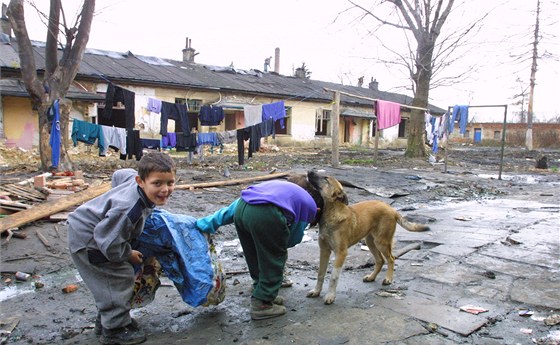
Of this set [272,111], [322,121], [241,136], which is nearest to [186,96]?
[272,111]

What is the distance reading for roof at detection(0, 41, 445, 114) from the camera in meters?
19.3

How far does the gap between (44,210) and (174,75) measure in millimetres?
18864

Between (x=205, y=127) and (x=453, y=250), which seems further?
(x=205, y=127)

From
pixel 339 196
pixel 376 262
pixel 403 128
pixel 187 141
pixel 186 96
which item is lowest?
pixel 376 262

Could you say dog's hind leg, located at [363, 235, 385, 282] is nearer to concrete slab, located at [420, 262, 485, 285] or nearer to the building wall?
concrete slab, located at [420, 262, 485, 285]

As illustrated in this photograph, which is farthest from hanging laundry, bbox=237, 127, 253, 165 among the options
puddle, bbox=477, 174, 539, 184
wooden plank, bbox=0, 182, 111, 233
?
puddle, bbox=477, 174, 539, 184

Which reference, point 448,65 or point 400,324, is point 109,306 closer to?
point 400,324

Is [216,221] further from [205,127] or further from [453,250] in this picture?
[205,127]

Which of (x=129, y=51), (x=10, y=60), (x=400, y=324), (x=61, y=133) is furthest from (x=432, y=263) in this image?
(x=129, y=51)

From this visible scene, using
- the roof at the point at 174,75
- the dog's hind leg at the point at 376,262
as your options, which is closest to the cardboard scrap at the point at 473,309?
the dog's hind leg at the point at 376,262

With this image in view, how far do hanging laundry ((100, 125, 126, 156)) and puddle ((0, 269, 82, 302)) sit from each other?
7.49m

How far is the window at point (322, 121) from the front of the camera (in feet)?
102

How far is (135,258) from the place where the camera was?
9.53 ft

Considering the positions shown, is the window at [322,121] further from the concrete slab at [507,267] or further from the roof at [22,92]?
the concrete slab at [507,267]
